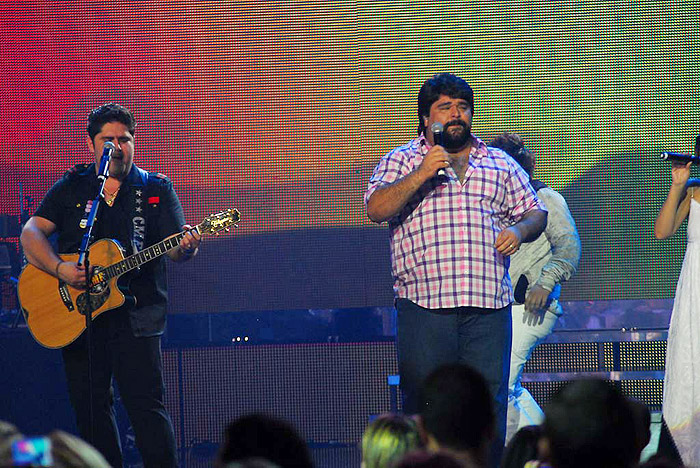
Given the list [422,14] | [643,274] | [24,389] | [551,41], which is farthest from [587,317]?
[24,389]

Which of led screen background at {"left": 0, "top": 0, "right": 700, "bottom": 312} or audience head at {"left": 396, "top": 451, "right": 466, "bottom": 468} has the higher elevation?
led screen background at {"left": 0, "top": 0, "right": 700, "bottom": 312}

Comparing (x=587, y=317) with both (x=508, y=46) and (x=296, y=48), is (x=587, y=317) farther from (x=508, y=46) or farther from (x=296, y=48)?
(x=296, y=48)

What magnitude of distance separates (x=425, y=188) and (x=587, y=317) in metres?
2.36

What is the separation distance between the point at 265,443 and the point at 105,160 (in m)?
2.81

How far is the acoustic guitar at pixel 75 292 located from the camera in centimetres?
459

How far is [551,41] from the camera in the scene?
5910 millimetres

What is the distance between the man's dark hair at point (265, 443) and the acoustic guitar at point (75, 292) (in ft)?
9.07

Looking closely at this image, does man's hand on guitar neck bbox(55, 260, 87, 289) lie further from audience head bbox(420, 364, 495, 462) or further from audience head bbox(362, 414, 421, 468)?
audience head bbox(420, 364, 495, 462)

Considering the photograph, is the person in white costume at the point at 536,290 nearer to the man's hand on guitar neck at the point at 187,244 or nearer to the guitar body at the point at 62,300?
the man's hand on guitar neck at the point at 187,244

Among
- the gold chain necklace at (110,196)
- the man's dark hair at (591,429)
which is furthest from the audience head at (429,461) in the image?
the gold chain necklace at (110,196)

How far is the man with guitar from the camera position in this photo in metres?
4.52

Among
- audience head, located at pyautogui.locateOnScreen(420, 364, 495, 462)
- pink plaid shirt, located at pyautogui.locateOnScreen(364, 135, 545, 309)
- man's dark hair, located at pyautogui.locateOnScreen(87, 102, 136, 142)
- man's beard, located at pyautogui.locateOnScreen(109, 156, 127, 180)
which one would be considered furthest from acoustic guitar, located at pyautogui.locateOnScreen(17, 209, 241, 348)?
audience head, located at pyautogui.locateOnScreen(420, 364, 495, 462)

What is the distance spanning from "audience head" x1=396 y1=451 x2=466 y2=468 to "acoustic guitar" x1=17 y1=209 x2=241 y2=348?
10.2ft

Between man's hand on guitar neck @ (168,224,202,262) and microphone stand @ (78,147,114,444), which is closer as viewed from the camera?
microphone stand @ (78,147,114,444)
